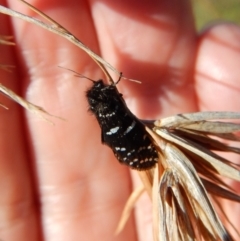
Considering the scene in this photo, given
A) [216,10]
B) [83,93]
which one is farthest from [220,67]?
[216,10]

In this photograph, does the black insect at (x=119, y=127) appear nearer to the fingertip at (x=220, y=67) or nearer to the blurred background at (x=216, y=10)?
the fingertip at (x=220, y=67)

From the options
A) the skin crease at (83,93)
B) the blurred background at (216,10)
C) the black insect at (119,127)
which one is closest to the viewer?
the black insect at (119,127)

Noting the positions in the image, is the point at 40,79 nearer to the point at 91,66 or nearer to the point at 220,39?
the point at 91,66

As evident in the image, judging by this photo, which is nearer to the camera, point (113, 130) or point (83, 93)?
point (113, 130)

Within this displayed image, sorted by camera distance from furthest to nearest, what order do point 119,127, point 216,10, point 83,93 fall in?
point 216,10, point 83,93, point 119,127

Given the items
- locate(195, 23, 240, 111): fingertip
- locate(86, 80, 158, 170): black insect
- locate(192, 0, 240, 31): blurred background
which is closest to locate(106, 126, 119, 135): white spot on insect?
locate(86, 80, 158, 170): black insect

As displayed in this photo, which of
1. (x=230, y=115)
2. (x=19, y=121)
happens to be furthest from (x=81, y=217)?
(x=230, y=115)

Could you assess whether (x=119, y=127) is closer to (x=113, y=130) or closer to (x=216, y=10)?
(x=113, y=130)

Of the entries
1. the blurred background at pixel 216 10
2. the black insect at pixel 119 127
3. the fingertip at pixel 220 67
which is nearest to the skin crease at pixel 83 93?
the fingertip at pixel 220 67
